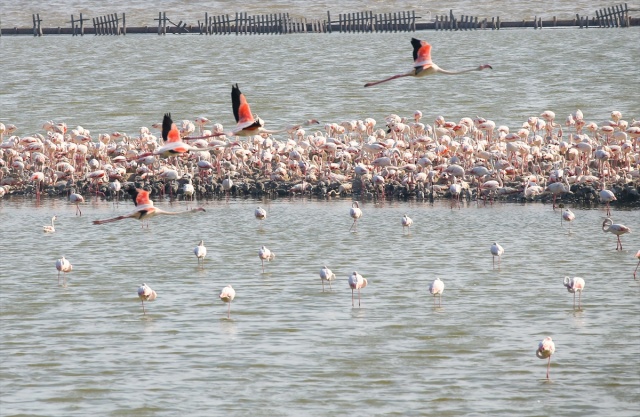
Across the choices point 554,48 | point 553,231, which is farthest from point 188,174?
point 554,48

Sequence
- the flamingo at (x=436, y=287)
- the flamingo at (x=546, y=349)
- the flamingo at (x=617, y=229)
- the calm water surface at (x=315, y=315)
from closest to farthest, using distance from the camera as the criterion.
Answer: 1. the calm water surface at (x=315, y=315)
2. the flamingo at (x=546, y=349)
3. the flamingo at (x=436, y=287)
4. the flamingo at (x=617, y=229)

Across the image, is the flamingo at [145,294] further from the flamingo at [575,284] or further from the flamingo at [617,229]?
the flamingo at [617,229]

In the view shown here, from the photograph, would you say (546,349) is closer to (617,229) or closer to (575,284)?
(575,284)

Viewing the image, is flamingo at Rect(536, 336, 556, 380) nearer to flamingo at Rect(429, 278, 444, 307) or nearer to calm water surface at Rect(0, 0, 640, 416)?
calm water surface at Rect(0, 0, 640, 416)

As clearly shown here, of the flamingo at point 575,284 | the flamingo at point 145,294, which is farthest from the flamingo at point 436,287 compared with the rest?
the flamingo at point 145,294

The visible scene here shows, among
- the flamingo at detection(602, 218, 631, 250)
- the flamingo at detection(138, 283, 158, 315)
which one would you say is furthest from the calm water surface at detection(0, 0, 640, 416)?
the flamingo at detection(602, 218, 631, 250)

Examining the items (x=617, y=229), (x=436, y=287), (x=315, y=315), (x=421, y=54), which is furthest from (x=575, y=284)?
(x=617, y=229)

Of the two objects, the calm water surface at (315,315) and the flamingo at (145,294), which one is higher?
the flamingo at (145,294)

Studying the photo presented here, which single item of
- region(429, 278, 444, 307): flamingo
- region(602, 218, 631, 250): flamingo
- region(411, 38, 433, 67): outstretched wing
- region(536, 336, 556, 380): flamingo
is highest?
region(411, 38, 433, 67): outstretched wing

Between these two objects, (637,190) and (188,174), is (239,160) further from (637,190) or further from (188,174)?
(637,190)

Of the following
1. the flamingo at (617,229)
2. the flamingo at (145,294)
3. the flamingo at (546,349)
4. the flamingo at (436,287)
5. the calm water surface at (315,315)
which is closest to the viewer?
the calm water surface at (315,315)

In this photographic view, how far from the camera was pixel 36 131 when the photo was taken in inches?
1156

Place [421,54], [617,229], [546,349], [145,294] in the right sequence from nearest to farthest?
[546,349], [421,54], [145,294], [617,229]

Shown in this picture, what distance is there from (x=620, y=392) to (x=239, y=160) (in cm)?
1279
